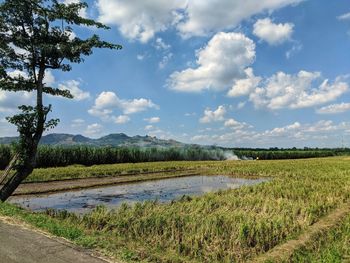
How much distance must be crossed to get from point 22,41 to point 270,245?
33.5 ft

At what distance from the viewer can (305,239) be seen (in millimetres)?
8680

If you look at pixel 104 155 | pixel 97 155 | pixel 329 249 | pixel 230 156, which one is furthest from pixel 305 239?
pixel 230 156

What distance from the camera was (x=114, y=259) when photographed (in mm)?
6180

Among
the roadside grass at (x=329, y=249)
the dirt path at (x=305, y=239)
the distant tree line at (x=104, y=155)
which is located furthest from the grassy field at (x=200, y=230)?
the distant tree line at (x=104, y=155)

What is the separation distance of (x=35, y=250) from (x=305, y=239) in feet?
19.6

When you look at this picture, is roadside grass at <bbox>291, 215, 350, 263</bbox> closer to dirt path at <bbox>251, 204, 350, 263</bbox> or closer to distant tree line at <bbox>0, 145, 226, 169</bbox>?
dirt path at <bbox>251, 204, 350, 263</bbox>

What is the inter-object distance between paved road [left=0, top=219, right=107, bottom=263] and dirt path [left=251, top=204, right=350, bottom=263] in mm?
3458

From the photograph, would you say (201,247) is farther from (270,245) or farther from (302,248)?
(302,248)

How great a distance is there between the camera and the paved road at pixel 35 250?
592cm

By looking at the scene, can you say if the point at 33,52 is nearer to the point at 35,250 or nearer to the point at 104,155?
the point at 35,250

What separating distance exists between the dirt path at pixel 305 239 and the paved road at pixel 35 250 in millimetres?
3458

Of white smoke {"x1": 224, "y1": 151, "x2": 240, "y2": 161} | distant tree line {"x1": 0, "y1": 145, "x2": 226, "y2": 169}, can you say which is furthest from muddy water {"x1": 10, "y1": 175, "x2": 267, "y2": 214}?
white smoke {"x1": 224, "y1": 151, "x2": 240, "y2": 161}

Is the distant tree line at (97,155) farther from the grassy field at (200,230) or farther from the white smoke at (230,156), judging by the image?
the grassy field at (200,230)

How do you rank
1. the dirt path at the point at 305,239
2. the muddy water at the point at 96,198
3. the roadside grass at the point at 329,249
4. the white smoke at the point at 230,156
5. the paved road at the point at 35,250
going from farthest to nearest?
the white smoke at the point at 230,156
the muddy water at the point at 96,198
the dirt path at the point at 305,239
the roadside grass at the point at 329,249
the paved road at the point at 35,250
